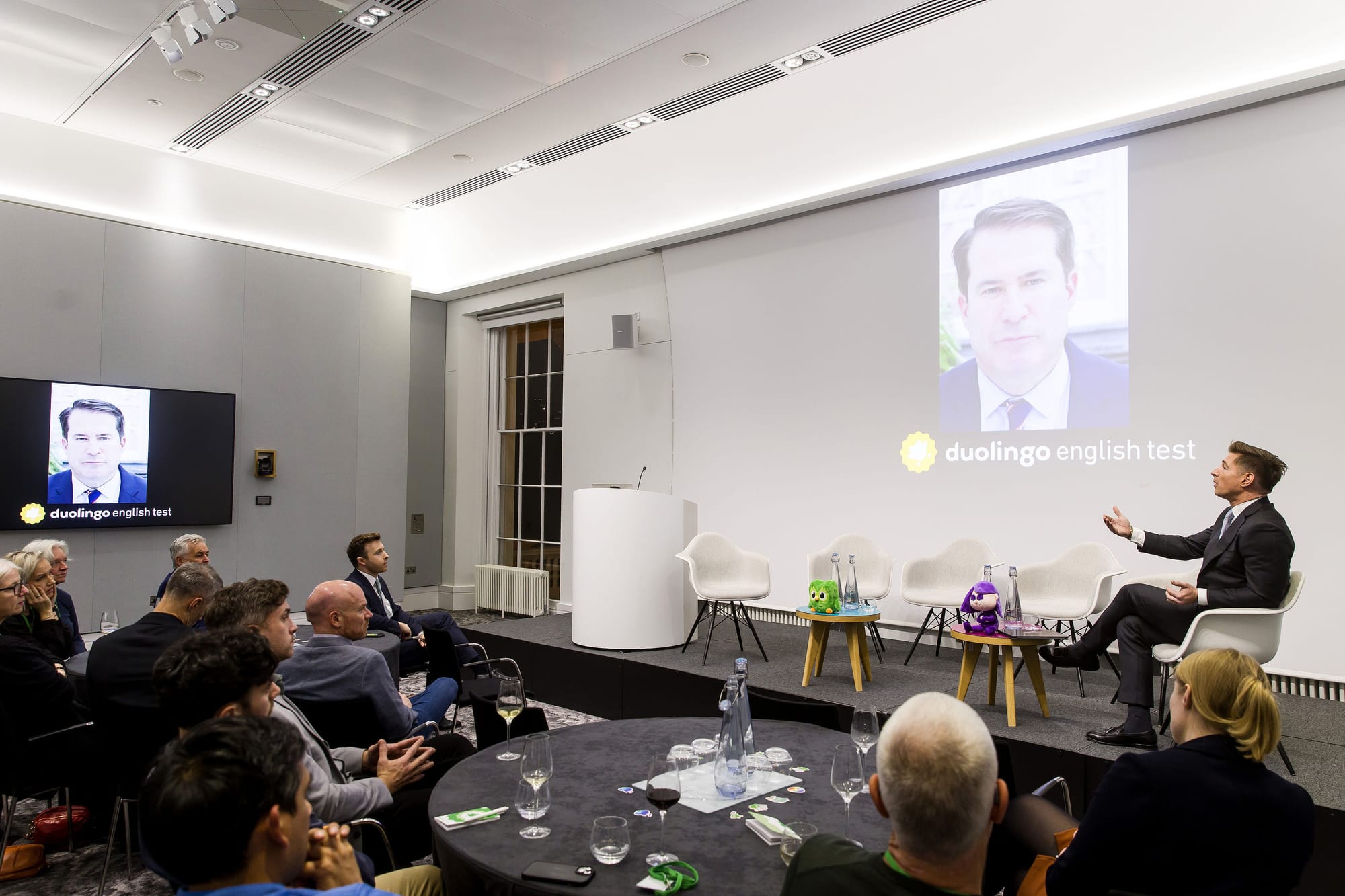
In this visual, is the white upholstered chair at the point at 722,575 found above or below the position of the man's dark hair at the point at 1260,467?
below

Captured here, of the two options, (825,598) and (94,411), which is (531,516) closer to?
(94,411)

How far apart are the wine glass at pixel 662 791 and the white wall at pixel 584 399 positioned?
594cm

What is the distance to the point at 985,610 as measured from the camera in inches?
175

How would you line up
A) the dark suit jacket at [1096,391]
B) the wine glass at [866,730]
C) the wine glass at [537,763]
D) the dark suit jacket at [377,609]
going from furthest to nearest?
the dark suit jacket at [1096,391]
the dark suit jacket at [377,609]
the wine glass at [866,730]
the wine glass at [537,763]

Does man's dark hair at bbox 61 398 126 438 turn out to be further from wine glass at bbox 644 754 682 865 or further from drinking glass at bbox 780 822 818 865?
drinking glass at bbox 780 822 818 865

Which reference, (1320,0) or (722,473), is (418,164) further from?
(1320,0)

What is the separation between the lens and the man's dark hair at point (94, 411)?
724cm

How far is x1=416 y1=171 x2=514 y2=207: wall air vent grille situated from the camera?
340 inches

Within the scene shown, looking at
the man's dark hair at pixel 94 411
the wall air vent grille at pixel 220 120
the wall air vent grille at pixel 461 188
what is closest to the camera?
the wall air vent grille at pixel 220 120

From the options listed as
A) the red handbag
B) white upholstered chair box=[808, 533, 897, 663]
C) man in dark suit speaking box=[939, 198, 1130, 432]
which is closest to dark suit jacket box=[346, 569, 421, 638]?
the red handbag

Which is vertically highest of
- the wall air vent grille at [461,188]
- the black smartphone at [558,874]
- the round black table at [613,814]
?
the wall air vent grille at [461,188]

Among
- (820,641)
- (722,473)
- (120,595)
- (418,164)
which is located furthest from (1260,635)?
(120,595)

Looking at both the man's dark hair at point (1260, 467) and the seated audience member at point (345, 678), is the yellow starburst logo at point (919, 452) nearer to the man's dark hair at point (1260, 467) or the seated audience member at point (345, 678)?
the man's dark hair at point (1260, 467)

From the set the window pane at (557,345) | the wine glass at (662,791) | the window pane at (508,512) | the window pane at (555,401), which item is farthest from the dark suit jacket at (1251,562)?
the window pane at (508,512)
